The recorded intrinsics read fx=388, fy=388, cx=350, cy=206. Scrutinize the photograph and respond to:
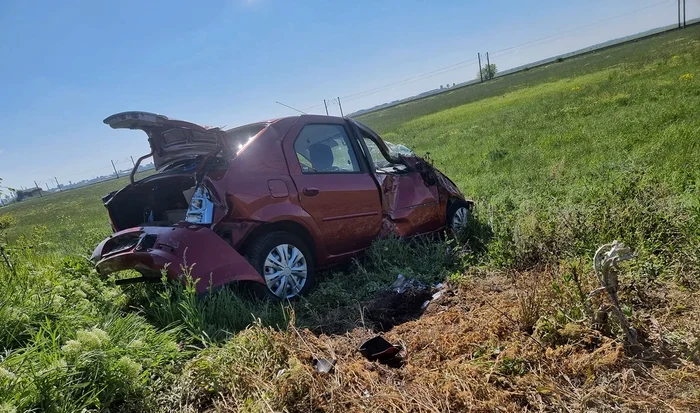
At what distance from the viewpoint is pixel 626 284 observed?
250cm

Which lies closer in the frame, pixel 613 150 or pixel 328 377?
pixel 328 377

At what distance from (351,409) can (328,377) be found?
0.30 meters

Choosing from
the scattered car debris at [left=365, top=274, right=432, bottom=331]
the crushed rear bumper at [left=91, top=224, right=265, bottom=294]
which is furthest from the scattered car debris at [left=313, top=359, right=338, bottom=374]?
the crushed rear bumper at [left=91, top=224, right=265, bottom=294]

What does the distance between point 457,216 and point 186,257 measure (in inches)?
147

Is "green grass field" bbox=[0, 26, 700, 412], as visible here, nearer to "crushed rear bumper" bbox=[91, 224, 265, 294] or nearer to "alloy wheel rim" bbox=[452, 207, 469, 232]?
"crushed rear bumper" bbox=[91, 224, 265, 294]

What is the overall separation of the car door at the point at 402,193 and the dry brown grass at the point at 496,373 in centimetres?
215

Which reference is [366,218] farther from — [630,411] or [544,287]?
[630,411]

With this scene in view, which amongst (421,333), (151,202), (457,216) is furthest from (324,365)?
(457,216)

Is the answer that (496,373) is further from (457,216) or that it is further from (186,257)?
(457,216)

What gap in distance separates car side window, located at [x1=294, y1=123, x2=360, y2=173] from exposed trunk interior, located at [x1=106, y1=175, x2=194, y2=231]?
114 cm

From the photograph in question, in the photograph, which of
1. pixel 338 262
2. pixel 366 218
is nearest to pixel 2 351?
pixel 338 262

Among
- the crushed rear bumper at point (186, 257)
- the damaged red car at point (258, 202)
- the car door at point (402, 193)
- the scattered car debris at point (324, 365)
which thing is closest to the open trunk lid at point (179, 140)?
the damaged red car at point (258, 202)

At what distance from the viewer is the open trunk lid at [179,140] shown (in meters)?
3.41

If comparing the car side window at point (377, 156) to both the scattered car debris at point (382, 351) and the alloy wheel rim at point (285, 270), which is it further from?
the scattered car debris at point (382, 351)
